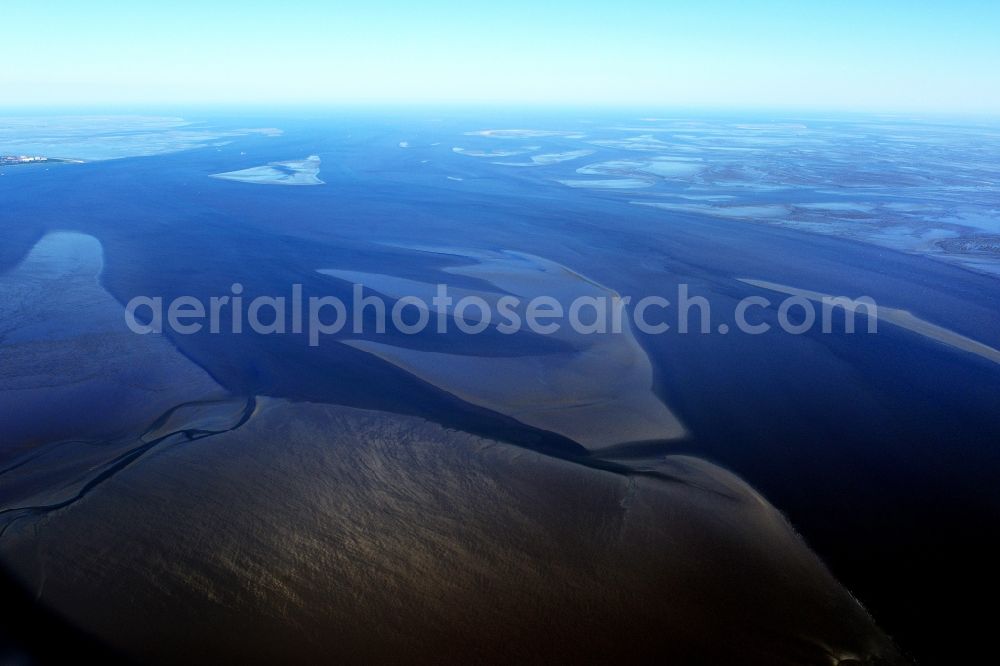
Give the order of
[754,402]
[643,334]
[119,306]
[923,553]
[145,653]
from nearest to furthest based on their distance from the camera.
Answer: [145,653] → [923,553] → [754,402] → [643,334] → [119,306]

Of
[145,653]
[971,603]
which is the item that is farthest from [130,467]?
[971,603]

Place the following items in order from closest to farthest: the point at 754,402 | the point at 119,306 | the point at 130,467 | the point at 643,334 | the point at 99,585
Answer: the point at 99,585
the point at 130,467
the point at 754,402
the point at 643,334
the point at 119,306

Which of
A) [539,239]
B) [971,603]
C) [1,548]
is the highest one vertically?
[539,239]

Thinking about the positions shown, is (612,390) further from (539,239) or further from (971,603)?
(539,239)

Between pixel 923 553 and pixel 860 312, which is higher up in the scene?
pixel 860 312

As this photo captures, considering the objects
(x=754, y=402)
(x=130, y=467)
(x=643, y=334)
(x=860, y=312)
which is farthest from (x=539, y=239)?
(x=130, y=467)

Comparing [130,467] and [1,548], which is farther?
[130,467]

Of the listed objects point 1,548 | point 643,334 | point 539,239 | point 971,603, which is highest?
point 539,239

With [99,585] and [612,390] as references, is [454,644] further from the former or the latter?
[612,390]

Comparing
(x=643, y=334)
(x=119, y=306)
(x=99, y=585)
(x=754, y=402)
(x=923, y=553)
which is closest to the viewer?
(x=99, y=585)
